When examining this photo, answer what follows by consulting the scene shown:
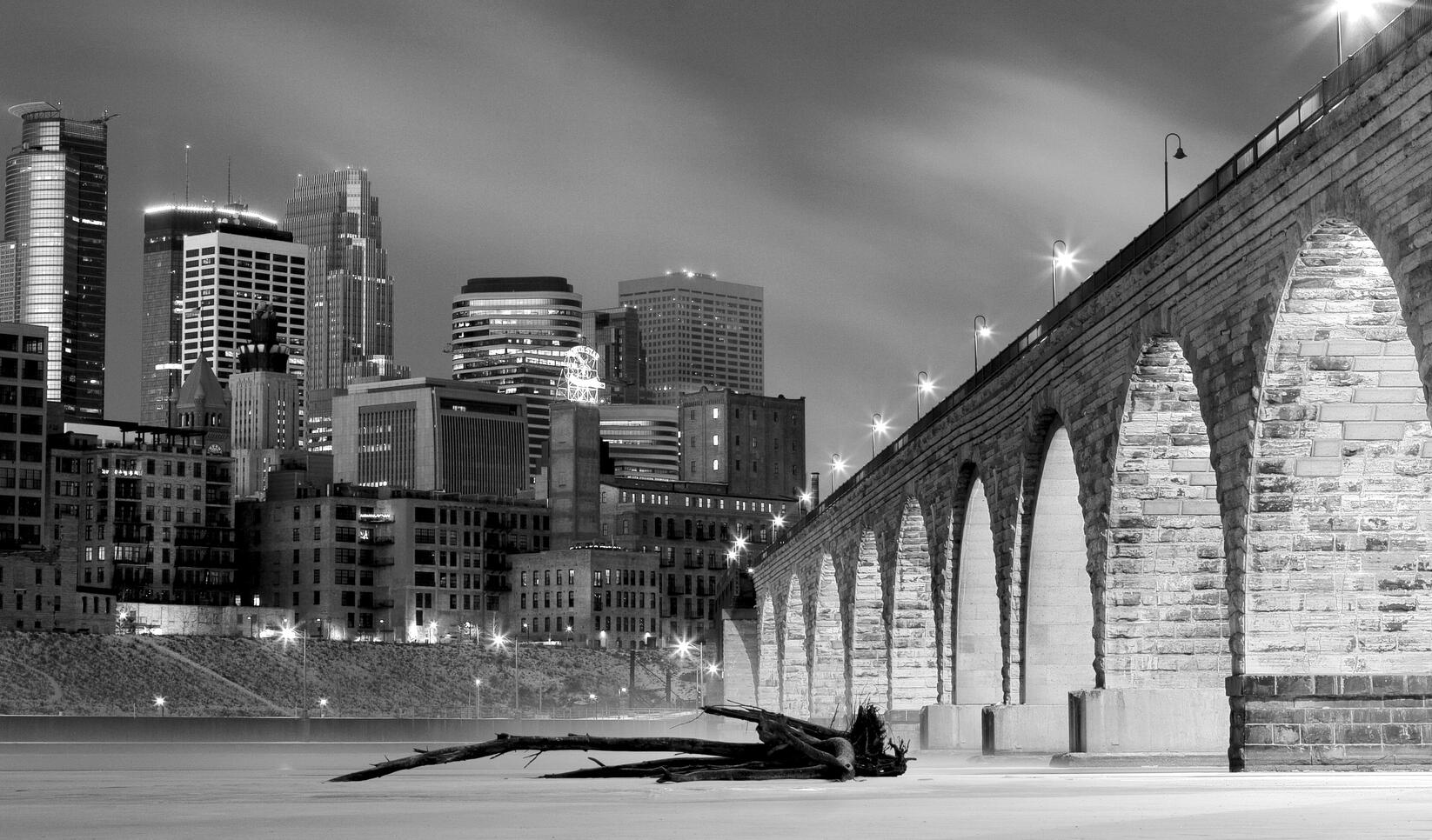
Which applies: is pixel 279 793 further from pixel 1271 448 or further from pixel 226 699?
pixel 226 699

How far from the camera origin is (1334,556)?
3947cm

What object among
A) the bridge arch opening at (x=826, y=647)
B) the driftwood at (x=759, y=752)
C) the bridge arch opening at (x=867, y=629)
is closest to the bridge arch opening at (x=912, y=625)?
the bridge arch opening at (x=867, y=629)

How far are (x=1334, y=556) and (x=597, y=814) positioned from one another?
21.7 meters

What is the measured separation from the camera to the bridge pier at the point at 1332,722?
123 ft

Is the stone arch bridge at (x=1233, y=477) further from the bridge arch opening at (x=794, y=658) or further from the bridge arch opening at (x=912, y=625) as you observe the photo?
the bridge arch opening at (x=794, y=658)

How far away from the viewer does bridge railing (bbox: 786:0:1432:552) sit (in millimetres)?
32906

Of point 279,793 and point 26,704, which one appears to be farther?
point 26,704

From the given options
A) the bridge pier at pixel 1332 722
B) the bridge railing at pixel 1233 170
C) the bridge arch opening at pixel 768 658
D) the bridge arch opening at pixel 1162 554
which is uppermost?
the bridge railing at pixel 1233 170

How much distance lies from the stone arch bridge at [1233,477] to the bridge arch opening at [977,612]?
84 mm

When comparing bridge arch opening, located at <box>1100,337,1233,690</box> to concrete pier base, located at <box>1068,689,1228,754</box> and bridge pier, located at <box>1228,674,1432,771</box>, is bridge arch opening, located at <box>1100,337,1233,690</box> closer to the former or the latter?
concrete pier base, located at <box>1068,689,1228,754</box>

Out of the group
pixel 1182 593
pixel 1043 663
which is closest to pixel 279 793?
pixel 1182 593

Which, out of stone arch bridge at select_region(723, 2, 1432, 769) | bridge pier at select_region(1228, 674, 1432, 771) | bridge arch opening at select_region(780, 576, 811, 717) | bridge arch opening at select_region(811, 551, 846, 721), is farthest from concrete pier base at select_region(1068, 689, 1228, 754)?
bridge arch opening at select_region(780, 576, 811, 717)

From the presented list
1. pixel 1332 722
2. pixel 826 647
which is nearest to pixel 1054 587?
pixel 1332 722

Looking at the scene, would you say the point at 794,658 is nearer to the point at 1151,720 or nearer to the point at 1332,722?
the point at 1151,720
